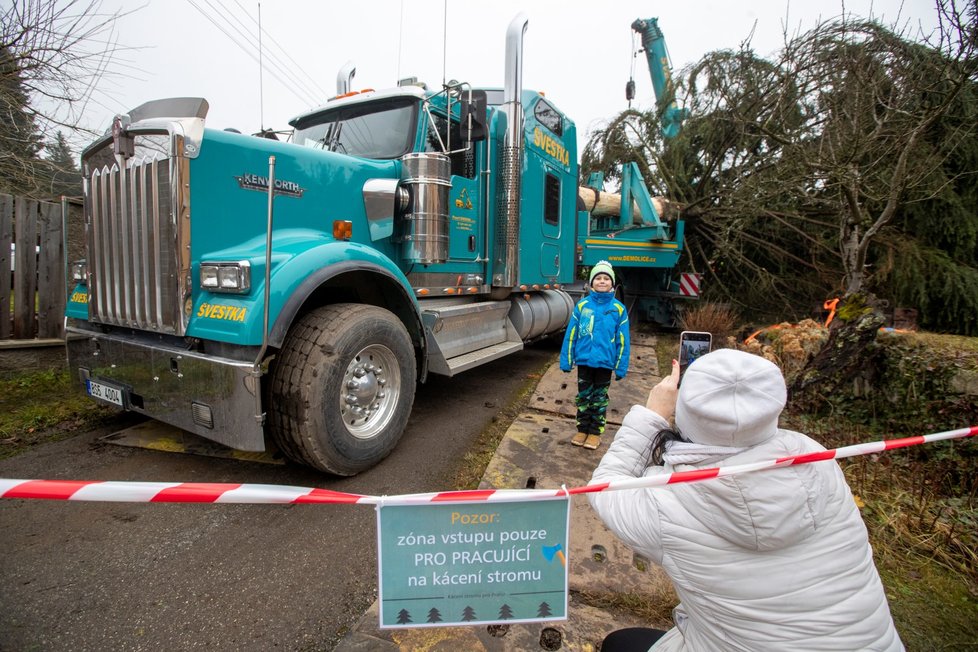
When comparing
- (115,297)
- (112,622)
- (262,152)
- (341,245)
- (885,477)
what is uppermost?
(262,152)

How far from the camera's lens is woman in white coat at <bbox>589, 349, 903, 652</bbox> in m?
0.98

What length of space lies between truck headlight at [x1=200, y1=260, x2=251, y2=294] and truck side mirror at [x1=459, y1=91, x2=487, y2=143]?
2.19m

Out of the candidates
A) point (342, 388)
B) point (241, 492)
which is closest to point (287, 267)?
point (342, 388)

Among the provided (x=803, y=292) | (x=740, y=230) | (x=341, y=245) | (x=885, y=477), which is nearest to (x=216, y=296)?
(x=341, y=245)

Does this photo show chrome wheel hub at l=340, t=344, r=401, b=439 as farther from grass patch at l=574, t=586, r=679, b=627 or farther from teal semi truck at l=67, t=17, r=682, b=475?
grass patch at l=574, t=586, r=679, b=627

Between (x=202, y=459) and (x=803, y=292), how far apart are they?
9058 mm

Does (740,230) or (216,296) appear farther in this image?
(740,230)

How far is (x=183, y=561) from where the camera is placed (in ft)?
7.13

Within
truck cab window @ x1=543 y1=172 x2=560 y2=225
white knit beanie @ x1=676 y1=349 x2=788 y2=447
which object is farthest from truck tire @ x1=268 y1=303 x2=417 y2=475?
truck cab window @ x1=543 y1=172 x2=560 y2=225

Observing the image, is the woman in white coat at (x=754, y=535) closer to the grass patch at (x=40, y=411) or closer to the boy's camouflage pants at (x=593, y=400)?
the boy's camouflage pants at (x=593, y=400)

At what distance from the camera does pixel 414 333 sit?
3.62 m

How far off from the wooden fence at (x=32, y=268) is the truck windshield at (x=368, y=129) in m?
2.34

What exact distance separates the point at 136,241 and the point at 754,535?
10.9 feet

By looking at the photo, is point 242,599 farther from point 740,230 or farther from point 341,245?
point 740,230
